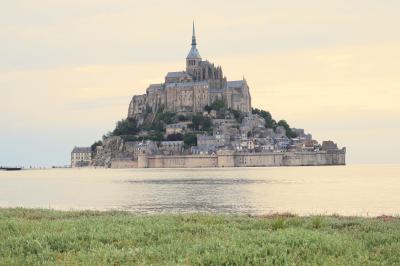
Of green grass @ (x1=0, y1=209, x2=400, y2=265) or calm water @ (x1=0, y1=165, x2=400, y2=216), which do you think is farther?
calm water @ (x1=0, y1=165, x2=400, y2=216)

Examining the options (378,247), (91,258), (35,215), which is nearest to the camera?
(91,258)

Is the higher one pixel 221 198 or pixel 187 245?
pixel 187 245

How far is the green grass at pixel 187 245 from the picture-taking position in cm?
1362

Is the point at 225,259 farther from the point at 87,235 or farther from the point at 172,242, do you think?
the point at 87,235

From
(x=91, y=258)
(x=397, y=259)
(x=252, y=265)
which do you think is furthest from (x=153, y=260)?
(x=397, y=259)

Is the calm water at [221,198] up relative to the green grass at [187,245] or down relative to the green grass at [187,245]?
down

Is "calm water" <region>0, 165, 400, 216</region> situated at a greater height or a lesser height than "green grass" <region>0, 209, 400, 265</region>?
lesser

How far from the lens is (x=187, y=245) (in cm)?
1563

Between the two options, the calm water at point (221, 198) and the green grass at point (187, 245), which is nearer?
the green grass at point (187, 245)

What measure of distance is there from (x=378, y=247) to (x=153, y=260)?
598 cm

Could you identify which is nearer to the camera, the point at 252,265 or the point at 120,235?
the point at 252,265

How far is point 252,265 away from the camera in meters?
13.1

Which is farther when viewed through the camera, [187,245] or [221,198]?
[221,198]

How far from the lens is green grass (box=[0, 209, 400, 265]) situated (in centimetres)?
1362
